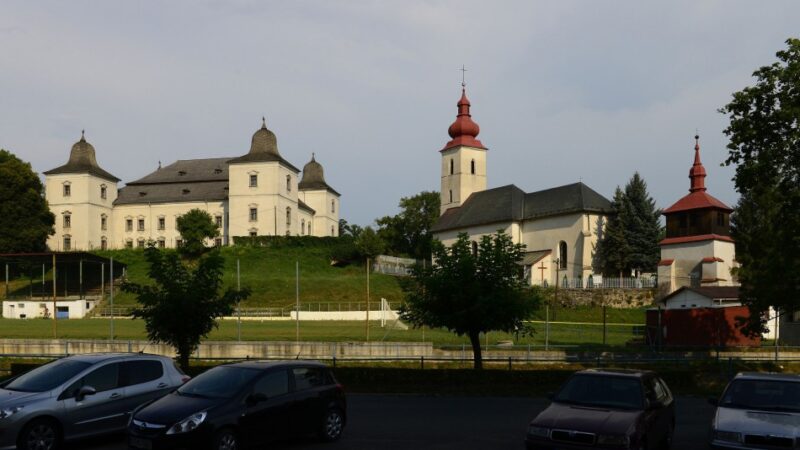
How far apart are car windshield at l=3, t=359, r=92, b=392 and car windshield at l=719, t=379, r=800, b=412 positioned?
36.2 feet

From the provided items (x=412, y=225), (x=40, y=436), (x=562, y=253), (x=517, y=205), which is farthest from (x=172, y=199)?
(x=40, y=436)

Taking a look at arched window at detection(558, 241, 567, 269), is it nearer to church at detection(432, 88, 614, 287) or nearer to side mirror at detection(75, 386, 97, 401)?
church at detection(432, 88, 614, 287)

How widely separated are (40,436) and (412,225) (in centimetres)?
10689

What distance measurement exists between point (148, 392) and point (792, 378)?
36.9 ft

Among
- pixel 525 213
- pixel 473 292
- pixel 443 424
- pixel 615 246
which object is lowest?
pixel 443 424

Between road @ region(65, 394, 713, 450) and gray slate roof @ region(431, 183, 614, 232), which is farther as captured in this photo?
gray slate roof @ region(431, 183, 614, 232)

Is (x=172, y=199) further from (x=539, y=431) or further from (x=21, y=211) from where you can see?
(x=539, y=431)

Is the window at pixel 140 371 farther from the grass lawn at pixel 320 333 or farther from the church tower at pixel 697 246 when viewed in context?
the church tower at pixel 697 246

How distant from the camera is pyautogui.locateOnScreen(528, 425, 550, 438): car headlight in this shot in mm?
11625

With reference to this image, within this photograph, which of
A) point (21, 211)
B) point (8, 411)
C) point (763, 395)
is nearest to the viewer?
point (8, 411)

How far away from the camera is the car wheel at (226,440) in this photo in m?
11.8

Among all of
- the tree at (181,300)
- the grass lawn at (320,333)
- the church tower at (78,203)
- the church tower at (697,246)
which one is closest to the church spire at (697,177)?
the church tower at (697,246)

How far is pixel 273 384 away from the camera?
1328 cm

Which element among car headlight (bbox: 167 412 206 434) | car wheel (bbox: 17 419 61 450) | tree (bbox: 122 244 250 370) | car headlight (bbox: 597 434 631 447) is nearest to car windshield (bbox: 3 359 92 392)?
car wheel (bbox: 17 419 61 450)
